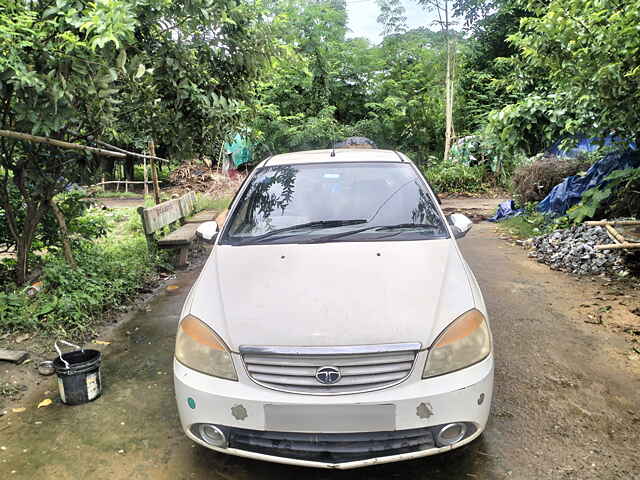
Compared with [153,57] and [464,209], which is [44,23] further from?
[464,209]

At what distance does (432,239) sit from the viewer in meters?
3.04

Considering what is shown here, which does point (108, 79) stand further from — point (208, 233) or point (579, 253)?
point (579, 253)

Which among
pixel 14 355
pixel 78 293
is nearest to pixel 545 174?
pixel 78 293

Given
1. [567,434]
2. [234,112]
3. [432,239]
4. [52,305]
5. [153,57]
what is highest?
[153,57]

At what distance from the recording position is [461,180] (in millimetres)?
15664

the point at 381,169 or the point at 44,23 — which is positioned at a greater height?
the point at 44,23

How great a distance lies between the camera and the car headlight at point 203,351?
2.27 metres

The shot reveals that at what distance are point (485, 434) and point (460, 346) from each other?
0.88m

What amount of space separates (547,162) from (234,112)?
7739 millimetres

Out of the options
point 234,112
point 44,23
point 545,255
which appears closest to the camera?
point 44,23

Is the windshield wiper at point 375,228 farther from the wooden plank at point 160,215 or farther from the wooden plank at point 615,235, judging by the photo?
the wooden plank at point 160,215

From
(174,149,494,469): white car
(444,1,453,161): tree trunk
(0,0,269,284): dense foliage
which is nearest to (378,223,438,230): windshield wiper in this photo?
(174,149,494,469): white car

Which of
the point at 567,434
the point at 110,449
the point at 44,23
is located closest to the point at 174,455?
the point at 110,449

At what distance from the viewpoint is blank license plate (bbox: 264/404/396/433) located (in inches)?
82.4
